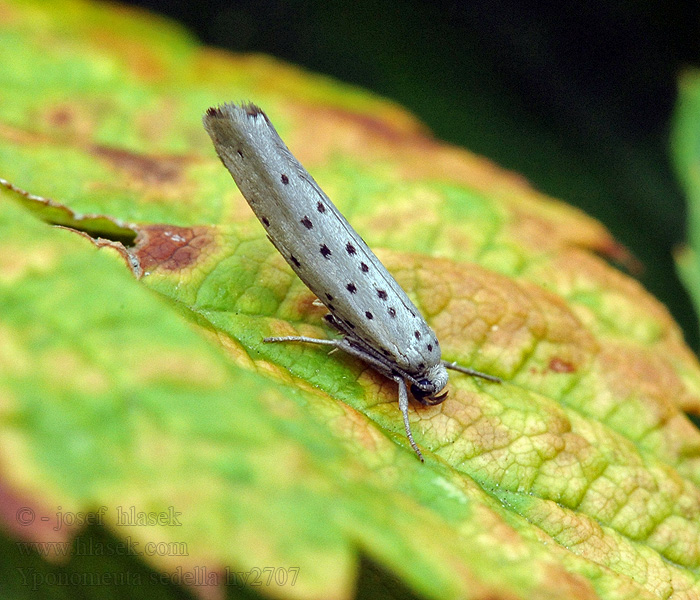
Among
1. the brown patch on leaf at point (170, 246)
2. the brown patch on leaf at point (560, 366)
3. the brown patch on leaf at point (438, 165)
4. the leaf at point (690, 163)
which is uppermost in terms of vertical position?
the leaf at point (690, 163)

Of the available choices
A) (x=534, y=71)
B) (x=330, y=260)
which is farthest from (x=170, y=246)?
(x=534, y=71)

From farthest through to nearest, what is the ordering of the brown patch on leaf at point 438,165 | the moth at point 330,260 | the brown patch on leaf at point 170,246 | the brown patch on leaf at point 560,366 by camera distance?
the brown patch on leaf at point 438,165, the brown patch on leaf at point 560,366, the moth at point 330,260, the brown patch on leaf at point 170,246

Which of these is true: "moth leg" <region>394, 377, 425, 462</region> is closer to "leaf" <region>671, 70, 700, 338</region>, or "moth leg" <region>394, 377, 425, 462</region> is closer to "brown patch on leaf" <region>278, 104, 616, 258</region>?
"brown patch on leaf" <region>278, 104, 616, 258</region>

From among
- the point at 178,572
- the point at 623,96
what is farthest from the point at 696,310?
the point at 178,572

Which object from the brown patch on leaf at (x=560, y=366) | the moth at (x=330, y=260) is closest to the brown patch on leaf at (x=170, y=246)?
the moth at (x=330, y=260)

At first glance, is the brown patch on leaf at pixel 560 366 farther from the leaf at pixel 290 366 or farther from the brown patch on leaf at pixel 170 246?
the brown patch on leaf at pixel 170 246

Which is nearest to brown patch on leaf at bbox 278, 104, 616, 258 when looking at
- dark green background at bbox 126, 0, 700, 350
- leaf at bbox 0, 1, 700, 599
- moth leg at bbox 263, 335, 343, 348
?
leaf at bbox 0, 1, 700, 599

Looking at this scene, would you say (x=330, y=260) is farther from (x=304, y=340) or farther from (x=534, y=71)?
(x=534, y=71)
